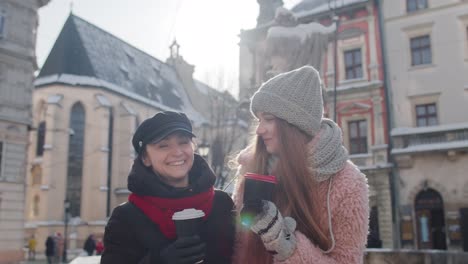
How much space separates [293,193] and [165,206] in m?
0.67

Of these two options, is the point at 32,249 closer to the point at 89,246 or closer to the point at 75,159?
the point at 89,246

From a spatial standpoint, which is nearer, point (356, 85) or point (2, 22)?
point (2, 22)

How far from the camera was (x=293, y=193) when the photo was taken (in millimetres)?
2135

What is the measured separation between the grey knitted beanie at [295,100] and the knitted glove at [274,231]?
51cm

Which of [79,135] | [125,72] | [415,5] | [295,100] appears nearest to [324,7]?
[415,5]

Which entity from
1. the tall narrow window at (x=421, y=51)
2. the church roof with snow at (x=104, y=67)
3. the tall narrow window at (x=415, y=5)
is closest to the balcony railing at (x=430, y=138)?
the tall narrow window at (x=421, y=51)

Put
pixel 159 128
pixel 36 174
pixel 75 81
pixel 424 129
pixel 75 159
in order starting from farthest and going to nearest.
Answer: pixel 75 81
pixel 75 159
pixel 36 174
pixel 424 129
pixel 159 128

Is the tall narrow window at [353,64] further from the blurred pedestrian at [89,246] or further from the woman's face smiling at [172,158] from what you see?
the woman's face smiling at [172,158]

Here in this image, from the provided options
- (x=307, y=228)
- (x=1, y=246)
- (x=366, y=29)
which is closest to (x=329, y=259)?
(x=307, y=228)

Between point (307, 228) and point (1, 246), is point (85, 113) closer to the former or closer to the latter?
point (1, 246)

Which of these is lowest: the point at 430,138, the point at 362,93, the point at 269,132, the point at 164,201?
the point at 164,201

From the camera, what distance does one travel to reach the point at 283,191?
220 centimetres

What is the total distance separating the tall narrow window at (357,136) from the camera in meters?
23.5

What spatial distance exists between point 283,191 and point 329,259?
38 centimetres
